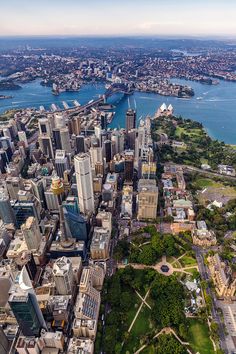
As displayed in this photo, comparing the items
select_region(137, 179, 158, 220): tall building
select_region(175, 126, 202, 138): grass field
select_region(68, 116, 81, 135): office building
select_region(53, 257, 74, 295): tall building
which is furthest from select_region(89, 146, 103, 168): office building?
select_region(175, 126, 202, 138): grass field

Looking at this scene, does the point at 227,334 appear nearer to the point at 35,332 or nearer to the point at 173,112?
the point at 35,332

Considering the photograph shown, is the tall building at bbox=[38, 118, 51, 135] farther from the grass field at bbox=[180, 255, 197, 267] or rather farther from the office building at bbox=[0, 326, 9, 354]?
the office building at bbox=[0, 326, 9, 354]

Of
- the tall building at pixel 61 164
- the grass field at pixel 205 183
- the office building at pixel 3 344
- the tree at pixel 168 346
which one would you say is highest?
the tall building at pixel 61 164

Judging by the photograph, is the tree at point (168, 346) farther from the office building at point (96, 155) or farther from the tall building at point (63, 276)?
the office building at point (96, 155)

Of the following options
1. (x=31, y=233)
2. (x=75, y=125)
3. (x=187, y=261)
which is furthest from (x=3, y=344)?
(x=75, y=125)

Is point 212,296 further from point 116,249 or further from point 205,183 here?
point 205,183

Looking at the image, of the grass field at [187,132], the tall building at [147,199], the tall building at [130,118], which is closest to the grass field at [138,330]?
the tall building at [147,199]
